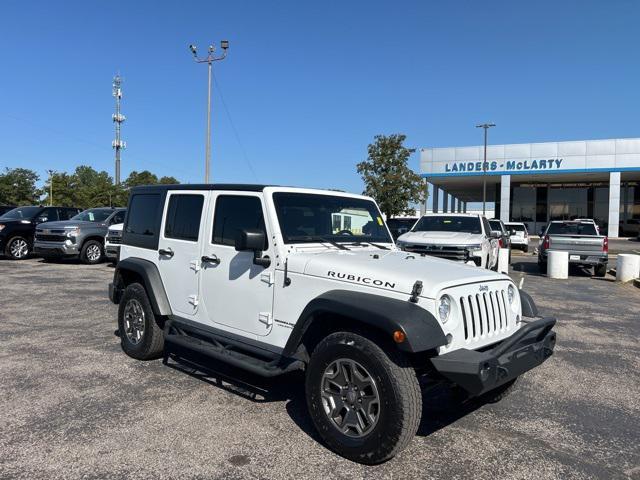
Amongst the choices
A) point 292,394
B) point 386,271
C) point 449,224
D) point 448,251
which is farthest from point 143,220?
point 449,224

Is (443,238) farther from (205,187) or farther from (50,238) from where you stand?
(50,238)

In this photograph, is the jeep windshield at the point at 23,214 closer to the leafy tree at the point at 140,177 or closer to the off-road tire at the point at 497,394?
the off-road tire at the point at 497,394

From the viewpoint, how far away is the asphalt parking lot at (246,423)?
3336mm

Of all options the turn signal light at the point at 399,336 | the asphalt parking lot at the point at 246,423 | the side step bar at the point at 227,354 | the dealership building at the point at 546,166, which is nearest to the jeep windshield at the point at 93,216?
the asphalt parking lot at the point at 246,423

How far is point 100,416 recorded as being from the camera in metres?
4.07

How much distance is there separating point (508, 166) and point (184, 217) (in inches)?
1705

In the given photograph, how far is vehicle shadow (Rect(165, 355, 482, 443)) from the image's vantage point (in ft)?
13.4

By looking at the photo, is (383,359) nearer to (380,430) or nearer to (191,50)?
(380,430)

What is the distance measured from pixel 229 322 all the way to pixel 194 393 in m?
0.75

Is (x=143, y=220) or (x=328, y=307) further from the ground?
(x=143, y=220)

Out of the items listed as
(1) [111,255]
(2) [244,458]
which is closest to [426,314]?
(2) [244,458]

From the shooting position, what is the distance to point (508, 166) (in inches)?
1742

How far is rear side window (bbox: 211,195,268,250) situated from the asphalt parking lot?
Result: 4.58ft

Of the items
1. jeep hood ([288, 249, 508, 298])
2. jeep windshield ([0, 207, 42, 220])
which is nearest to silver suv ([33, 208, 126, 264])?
jeep windshield ([0, 207, 42, 220])
